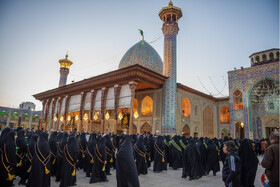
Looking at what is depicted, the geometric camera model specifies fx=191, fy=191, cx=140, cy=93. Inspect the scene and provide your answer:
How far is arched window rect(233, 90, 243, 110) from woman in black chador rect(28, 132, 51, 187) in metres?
19.8

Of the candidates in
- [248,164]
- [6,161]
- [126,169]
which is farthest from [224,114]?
[6,161]

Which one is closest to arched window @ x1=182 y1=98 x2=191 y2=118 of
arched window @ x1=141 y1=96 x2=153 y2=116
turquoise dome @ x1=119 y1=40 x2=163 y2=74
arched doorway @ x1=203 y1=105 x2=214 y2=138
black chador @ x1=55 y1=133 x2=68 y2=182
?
arched doorway @ x1=203 y1=105 x2=214 y2=138

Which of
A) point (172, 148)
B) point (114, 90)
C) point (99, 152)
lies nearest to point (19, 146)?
point (99, 152)

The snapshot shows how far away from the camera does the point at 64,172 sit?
4836mm

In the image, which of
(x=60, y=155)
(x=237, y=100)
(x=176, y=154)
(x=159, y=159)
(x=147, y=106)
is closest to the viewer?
(x=60, y=155)

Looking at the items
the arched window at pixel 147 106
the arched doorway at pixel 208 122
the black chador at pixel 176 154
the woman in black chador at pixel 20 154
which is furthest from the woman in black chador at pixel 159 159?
the arched doorway at pixel 208 122

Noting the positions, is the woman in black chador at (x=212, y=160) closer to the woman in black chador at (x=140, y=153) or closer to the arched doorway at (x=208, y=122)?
the woman in black chador at (x=140, y=153)

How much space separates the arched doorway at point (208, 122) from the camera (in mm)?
21130

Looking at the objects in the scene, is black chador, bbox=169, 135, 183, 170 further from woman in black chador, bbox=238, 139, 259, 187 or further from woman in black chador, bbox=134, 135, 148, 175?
woman in black chador, bbox=238, 139, 259, 187

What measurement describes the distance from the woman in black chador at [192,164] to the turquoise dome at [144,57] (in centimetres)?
1307

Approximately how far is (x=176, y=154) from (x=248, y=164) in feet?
14.6

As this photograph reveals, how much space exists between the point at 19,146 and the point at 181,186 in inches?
187

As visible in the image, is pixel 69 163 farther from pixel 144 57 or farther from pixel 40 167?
pixel 144 57

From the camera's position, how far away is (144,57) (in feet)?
62.8
